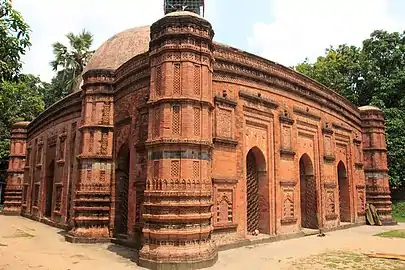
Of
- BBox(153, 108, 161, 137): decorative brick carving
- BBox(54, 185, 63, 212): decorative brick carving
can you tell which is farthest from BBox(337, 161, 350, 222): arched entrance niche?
BBox(54, 185, 63, 212): decorative brick carving

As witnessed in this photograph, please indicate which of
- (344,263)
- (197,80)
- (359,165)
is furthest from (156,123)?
(359,165)

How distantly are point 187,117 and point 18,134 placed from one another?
57.4 feet

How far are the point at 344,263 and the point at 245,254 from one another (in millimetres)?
2266

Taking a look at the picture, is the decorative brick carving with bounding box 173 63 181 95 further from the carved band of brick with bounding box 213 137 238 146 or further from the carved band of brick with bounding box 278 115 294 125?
the carved band of brick with bounding box 278 115 294 125

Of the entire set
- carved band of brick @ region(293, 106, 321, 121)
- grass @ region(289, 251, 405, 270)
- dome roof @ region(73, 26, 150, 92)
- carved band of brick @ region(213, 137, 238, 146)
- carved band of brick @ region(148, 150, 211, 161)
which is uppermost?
dome roof @ region(73, 26, 150, 92)

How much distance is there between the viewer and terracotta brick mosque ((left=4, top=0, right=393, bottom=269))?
7965mm

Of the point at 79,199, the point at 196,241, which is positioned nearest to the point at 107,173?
the point at 79,199

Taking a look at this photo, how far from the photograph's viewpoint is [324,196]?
1373 centimetres

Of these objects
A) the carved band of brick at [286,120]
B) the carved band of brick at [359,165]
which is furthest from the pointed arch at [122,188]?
the carved band of brick at [359,165]

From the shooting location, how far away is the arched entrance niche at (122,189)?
11.1m

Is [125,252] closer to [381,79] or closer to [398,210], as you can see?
[398,210]

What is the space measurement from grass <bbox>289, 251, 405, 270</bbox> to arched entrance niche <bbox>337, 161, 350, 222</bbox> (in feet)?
22.5

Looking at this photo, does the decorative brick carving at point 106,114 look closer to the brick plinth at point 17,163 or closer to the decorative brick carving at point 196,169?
the decorative brick carving at point 196,169

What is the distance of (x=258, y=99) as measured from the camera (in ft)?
36.6
